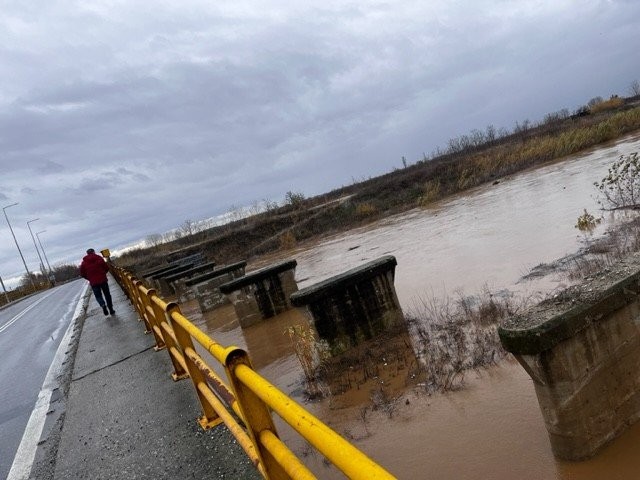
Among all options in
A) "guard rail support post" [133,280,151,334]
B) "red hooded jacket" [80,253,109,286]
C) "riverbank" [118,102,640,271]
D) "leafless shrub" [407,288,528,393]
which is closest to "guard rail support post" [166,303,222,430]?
"leafless shrub" [407,288,528,393]

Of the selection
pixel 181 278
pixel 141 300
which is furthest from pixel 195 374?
pixel 181 278

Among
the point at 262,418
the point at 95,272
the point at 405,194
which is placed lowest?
the point at 405,194

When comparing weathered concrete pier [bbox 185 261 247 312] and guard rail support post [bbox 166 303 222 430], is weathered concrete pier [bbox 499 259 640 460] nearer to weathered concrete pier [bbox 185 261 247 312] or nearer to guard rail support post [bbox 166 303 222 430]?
guard rail support post [bbox 166 303 222 430]

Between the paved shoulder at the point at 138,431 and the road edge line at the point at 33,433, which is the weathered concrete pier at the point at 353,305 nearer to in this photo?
the paved shoulder at the point at 138,431

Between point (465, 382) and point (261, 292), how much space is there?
5521 mm

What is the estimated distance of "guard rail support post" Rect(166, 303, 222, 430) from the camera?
175 inches

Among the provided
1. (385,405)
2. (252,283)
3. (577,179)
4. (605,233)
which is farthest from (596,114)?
(385,405)

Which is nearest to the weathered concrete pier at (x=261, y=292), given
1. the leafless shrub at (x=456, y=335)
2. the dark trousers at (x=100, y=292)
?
the leafless shrub at (x=456, y=335)

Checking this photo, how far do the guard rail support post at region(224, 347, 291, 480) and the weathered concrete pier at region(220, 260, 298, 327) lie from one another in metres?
7.07

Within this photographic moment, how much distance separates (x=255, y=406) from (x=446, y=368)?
3.13m

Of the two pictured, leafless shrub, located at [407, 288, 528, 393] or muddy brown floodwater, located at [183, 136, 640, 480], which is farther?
leafless shrub, located at [407, 288, 528, 393]

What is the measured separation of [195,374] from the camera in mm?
4465

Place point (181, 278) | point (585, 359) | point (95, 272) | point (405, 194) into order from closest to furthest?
point (585, 359), point (95, 272), point (181, 278), point (405, 194)

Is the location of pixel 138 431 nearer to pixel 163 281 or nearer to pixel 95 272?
pixel 95 272
